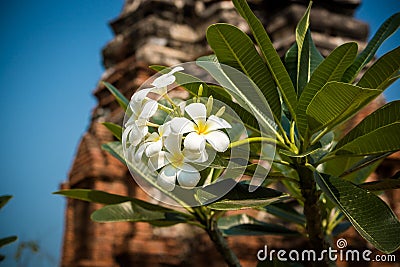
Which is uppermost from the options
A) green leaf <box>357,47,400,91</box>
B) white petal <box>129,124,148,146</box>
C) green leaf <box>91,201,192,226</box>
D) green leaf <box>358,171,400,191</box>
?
green leaf <box>357,47,400,91</box>

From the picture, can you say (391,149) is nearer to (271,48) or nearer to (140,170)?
(271,48)

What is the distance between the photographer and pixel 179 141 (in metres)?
0.70

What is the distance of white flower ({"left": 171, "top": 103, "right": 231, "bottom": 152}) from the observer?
69 cm

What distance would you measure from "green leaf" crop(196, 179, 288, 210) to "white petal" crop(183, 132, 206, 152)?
13 centimetres

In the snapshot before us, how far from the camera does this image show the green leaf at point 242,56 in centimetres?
93

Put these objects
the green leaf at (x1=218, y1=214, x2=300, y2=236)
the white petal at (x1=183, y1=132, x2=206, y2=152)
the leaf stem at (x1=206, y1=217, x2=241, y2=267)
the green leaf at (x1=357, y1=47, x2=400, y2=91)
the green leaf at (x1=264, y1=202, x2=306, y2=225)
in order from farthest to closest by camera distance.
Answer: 1. the green leaf at (x1=264, y1=202, x2=306, y2=225)
2. the green leaf at (x1=218, y1=214, x2=300, y2=236)
3. the leaf stem at (x1=206, y1=217, x2=241, y2=267)
4. the green leaf at (x1=357, y1=47, x2=400, y2=91)
5. the white petal at (x1=183, y1=132, x2=206, y2=152)

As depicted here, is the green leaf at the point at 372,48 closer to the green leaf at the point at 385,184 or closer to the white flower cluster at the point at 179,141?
the green leaf at the point at 385,184

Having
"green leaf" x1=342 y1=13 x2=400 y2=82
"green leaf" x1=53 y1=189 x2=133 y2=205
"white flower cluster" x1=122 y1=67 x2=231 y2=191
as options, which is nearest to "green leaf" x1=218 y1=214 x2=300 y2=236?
"green leaf" x1=53 y1=189 x2=133 y2=205

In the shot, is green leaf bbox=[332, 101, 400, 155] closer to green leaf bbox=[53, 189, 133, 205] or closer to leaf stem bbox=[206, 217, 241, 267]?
leaf stem bbox=[206, 217, 241, 267]

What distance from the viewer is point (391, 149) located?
90cm

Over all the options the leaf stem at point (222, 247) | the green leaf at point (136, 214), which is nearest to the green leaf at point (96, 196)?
the green leaf at point (136, 214)

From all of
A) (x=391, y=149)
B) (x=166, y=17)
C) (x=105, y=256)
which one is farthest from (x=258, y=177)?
(x=166, y=17)

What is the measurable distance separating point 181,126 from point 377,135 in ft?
1.31

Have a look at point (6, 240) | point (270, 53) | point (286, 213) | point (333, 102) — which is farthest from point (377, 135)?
point (6, 240)
